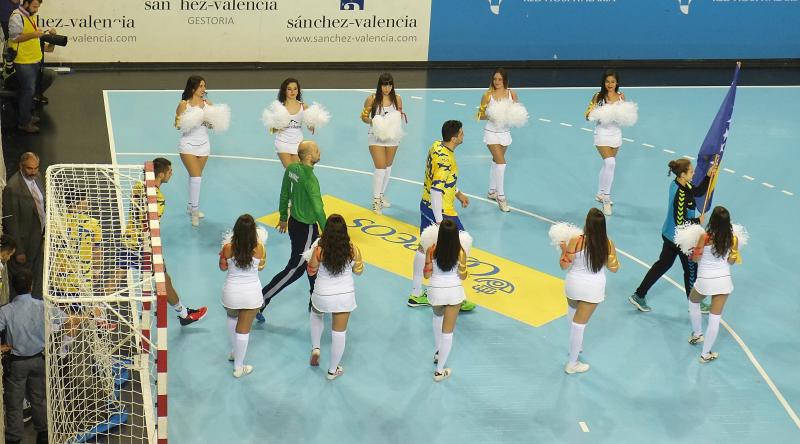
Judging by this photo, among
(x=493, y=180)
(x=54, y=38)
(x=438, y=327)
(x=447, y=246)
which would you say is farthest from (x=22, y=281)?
(x=54, y=38)

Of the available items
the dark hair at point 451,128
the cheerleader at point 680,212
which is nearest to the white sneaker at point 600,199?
the cheerleader at point 680,212

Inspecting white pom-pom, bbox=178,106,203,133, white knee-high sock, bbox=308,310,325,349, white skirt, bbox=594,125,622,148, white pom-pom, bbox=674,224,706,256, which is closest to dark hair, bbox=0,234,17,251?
white knee-high sock, bbox=308,310,325,349

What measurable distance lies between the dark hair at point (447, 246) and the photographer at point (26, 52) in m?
9.65

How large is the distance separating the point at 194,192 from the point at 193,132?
79cm

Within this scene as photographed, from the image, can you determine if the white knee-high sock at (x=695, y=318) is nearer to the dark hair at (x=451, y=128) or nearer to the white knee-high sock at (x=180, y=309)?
the dark hair at (x=451, y=128)

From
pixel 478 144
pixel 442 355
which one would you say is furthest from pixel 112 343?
pixel 478 144

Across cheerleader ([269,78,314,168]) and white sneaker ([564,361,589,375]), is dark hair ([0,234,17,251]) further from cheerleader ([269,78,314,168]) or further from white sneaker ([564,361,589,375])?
white sneaker ([564,361,589,375])

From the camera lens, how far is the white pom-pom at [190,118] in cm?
1330

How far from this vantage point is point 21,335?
8.55 meters

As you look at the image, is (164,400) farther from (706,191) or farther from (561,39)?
(561,39)

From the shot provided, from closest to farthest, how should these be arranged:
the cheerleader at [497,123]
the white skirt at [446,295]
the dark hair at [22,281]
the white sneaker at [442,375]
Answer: the dark hair at [22,281], the white skirt at [446,295], the white sneaker at [442,375], the cheerleader at [497,123]

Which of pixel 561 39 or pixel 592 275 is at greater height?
pixel 561 39

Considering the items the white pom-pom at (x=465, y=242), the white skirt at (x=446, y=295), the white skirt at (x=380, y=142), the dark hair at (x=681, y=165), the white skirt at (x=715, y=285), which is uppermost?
the dark hair at (x=681, y=165)

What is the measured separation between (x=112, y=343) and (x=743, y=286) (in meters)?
7.62
